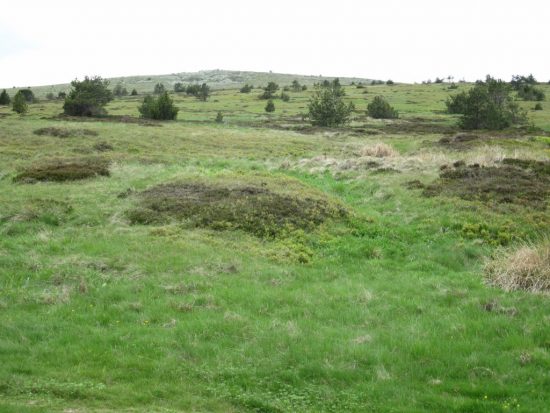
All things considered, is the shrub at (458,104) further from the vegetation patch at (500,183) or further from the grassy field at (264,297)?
the vegetation patch at (500,183)

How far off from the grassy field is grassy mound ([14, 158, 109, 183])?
46cm

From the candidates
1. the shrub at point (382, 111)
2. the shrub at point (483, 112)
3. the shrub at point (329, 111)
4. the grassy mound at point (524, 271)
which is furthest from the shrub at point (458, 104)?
the grassy mound at point (524, 271)

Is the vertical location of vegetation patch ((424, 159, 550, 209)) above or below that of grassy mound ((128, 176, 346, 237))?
above

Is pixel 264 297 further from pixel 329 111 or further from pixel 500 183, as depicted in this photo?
pixel 329 111

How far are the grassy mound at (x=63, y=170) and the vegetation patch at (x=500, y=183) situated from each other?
15.0 meters

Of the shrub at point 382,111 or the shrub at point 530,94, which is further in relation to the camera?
the shrub at point 530,94

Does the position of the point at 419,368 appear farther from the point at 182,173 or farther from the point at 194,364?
the point at 182,173

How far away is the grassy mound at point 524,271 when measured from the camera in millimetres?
11391

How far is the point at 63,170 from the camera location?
78.1 feet

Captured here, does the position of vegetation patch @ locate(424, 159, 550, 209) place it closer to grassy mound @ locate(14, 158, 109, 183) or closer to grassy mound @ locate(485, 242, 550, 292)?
grassy mound @ locate(485, 242, 550, 292)

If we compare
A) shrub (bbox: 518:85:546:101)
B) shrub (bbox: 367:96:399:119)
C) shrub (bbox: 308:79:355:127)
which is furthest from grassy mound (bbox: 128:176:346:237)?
shrub (bbox: 518:85:546:101)

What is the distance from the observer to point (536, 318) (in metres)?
9.80

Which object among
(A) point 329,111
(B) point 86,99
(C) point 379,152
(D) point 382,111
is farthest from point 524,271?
(D) point 382,111

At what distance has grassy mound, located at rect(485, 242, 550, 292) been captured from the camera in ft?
37.4
